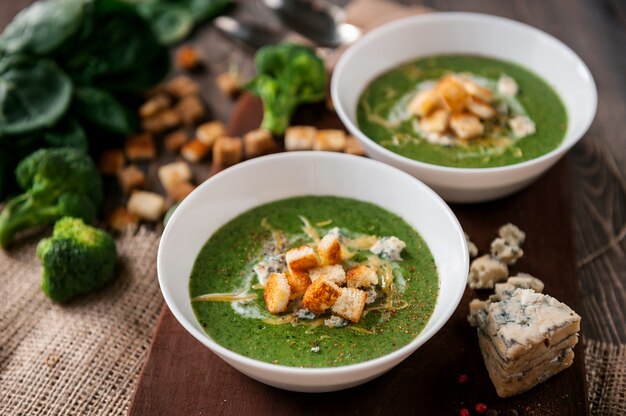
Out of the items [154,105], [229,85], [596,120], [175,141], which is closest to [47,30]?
[154,105]

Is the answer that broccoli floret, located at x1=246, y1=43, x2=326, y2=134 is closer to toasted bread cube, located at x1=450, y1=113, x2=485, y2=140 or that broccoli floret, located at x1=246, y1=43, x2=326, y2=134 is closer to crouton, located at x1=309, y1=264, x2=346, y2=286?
toasted bread cube, located at x1=450, y1=113, x2=485, y2=140

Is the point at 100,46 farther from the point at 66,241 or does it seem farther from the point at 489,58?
the point at 489,58

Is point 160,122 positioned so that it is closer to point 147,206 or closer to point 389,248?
point 147,206

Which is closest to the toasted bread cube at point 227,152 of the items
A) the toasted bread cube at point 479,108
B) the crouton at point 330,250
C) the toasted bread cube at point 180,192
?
the toasted bread cube at point 180,192

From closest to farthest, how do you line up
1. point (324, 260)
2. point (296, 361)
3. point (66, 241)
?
1. point (296, 361)
2. point (324, 260)
3. point (66, 241)

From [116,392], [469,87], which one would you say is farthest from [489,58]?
[116,392]

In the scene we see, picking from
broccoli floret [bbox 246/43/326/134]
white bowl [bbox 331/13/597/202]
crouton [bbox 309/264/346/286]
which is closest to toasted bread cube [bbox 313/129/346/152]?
white bowl [bbox 331/13/597/202]
